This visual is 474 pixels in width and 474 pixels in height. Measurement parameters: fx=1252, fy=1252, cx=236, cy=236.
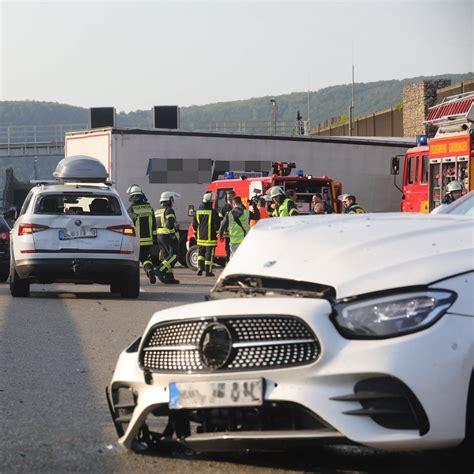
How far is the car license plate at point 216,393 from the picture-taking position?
16.9 feet

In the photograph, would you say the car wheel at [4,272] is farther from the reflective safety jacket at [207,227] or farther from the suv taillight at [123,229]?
the suv taillight at [123,229]

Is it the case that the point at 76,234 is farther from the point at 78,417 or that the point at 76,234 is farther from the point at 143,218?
the point at 78,417

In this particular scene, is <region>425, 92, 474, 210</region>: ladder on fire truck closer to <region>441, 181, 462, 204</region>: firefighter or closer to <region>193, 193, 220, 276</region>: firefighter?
<region>441, 181, 462, 204</region>: firefighter

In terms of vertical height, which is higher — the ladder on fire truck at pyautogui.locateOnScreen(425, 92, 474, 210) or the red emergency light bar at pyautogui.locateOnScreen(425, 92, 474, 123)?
the red emergency light bar at pyautogui.locateOnScreen(425, 92, 474, 123)

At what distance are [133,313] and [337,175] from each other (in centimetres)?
2140

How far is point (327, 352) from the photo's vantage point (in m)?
5.02

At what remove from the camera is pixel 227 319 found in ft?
17.4

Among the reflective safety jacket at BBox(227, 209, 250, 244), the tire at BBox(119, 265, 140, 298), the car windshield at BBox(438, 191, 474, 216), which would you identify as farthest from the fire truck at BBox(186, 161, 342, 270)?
the car windshield at BBox(438, 191, 474, 216)

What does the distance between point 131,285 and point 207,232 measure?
26.9ft

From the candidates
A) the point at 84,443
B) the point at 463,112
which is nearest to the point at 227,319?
the point at 84,443

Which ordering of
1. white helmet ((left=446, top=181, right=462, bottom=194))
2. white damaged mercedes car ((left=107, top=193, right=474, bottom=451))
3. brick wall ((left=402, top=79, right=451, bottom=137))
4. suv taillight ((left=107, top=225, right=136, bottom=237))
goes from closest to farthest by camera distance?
white damaged mercedes car ((left=107, top=193, right=474, bottom=451)), suv taillight ((left=107, top=225, right=136, bottom=237)), white helmet ((left=446, top=181, right=462, bottom=194)), brick wall ((left=402, top=79, right=451, bottom=137))

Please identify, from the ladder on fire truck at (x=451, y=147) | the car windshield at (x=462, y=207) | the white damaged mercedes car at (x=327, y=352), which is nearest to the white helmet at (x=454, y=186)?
the ladder on fire truck at (x=451, y=147)

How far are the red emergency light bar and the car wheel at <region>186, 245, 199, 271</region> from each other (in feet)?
20.2

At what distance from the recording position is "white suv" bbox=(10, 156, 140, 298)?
17.0m
